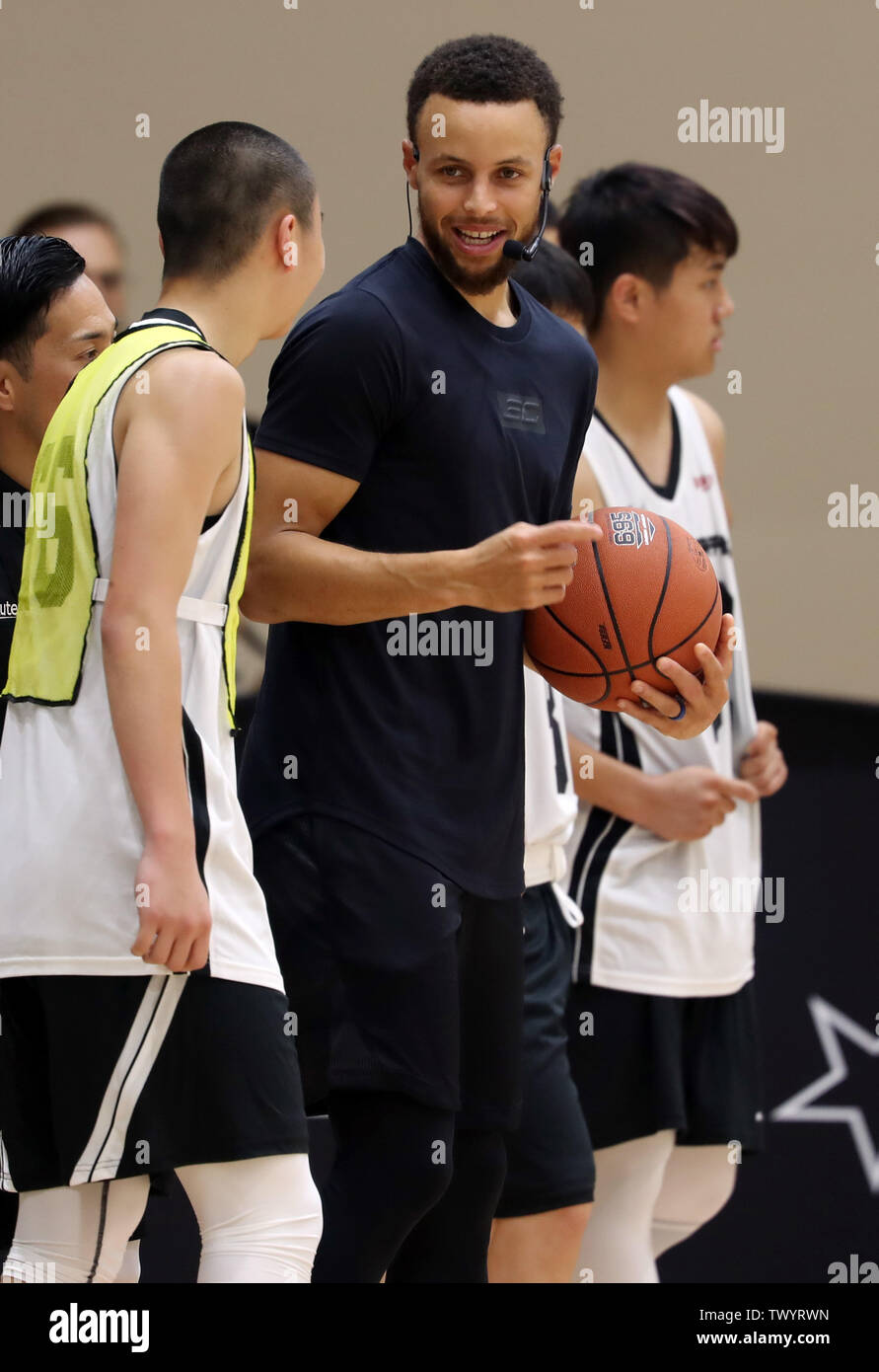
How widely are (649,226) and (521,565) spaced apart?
194 cm

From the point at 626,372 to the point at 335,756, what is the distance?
5.61 ft

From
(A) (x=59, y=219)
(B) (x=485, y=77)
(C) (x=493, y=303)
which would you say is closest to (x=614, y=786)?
(C) (x=493, y=303)

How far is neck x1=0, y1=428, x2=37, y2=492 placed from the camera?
9.81ft

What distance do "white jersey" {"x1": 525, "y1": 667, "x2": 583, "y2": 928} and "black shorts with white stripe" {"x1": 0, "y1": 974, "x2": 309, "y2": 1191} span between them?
1148 mm

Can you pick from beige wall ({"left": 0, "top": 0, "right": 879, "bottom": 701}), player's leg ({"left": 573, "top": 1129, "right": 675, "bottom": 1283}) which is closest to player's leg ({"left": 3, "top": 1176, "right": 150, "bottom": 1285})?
player's leg ({"left": 573, "top": 1129, "right": 675, "bottom": 1283})

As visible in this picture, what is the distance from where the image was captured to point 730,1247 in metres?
4.91

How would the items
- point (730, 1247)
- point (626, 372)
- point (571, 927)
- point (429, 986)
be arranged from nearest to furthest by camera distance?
point (429, 986)
point (571, 927)
point (626, 372)
point (730, 1247)

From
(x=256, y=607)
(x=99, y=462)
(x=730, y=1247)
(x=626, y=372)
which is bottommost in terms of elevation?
(x=730, y=1247)

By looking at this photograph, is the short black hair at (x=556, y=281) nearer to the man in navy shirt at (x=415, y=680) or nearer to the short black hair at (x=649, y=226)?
the short black hair at (x=649, y=226)

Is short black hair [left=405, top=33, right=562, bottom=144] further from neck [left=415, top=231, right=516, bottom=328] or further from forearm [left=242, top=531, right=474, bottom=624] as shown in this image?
forearm [left=242, top=531, right=474, bottom=624]

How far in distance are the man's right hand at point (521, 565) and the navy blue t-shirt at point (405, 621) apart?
243 millimetres
